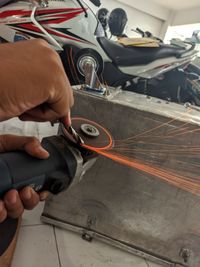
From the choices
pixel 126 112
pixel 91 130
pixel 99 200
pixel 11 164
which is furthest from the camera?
pixel 99 200

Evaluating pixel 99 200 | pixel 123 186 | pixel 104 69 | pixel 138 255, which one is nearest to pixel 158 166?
pixel 123 186

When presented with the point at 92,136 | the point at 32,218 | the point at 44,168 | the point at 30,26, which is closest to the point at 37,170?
the point at 44,168

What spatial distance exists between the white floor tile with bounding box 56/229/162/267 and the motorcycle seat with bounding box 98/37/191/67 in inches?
57.4

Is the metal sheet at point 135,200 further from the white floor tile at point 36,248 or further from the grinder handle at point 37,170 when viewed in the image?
the grinder handle at point 37,170

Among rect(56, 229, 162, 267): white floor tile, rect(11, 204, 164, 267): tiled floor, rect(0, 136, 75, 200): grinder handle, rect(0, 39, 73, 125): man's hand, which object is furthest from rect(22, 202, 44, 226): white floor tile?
rect(0, 39, 73, 125): man's hand

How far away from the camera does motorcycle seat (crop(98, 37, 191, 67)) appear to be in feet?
6.64

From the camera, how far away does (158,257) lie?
105cm

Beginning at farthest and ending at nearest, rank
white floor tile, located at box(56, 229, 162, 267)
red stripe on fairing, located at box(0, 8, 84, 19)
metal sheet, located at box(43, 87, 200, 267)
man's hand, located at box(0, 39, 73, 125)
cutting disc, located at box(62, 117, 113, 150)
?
red stripe on fairing, located at box(0, 8, 84, 19)
white floor tile, located at box(56, 229, 162, 267)
metal sheet, located at box(43, 87, 200, 267)
cutting disc, located at box(62, 117, 113, 150)
man's hand, located at box(0, 39, 73, 125)

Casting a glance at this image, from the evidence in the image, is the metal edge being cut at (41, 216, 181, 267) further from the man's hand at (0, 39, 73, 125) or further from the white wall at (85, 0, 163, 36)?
the white wall at (85, 0, 163, 36)

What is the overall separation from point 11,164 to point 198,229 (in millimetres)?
793

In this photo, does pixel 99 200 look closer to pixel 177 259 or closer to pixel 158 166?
pixel 158 166

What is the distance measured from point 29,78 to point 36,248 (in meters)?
0.75

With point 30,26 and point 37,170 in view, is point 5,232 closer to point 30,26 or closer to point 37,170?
point 37,170

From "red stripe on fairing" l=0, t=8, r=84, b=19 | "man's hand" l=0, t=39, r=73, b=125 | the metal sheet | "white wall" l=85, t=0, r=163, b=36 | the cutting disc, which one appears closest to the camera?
"man's hand" l=0, t=39, r=73, b=125
